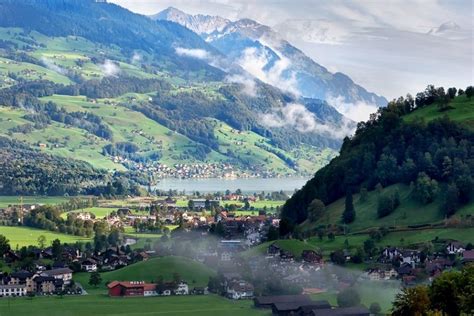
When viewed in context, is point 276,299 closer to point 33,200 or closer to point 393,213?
point 393,213

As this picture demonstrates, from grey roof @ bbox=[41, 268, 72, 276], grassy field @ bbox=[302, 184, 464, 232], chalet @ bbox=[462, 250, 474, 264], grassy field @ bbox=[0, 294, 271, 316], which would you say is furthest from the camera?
grassy field @ bbox=[302, 184, 464, 232]

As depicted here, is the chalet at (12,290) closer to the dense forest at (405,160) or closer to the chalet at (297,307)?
the chalet at (297,307)

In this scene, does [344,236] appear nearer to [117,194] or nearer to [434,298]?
[434,298]

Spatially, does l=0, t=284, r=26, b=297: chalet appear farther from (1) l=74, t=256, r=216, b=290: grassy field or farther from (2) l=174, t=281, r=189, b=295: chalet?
(2) l=174, t=281, r=189, b=295: chalet

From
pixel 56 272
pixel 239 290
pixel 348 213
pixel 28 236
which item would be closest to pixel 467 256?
pixel 239 290

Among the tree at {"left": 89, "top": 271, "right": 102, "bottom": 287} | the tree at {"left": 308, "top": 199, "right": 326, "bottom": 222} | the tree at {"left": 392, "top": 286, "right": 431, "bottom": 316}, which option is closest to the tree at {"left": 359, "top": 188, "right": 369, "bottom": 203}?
the tree at {"left": 308, "top": 199, "right": 326, "bottom": 222}

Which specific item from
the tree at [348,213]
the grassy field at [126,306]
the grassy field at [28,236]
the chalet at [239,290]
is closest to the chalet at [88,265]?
the grassy field at [126,306]
